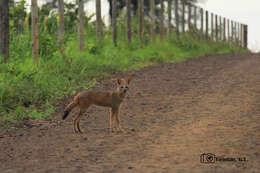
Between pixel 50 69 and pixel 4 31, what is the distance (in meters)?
1.70

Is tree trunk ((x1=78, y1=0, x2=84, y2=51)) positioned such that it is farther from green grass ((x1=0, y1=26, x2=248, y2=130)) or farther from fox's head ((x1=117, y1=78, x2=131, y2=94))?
fox's head ((x1=117, y1=78, x2=131, y2=94))

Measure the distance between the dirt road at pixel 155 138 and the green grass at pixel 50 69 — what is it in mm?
632

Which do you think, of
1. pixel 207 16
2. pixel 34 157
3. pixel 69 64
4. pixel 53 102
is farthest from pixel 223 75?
pixel 207 16

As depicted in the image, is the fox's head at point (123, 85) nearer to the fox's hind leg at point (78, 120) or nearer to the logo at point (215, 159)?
the fox's hind leg at point (78, 120)

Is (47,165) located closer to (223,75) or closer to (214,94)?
(214,94)

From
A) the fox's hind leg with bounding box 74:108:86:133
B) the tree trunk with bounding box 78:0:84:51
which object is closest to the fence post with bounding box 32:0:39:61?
the tree trunk with bounding box 78:0:84:51

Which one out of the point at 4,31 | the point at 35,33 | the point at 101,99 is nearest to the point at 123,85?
the point at 101,99

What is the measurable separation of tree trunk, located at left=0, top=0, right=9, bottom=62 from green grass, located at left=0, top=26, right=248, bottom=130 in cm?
34

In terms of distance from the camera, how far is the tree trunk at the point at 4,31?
39.9 feet

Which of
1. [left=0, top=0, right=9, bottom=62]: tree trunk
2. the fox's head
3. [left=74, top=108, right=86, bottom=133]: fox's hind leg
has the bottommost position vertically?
[left=74, top=108, right=86, bottom=133]: fox's hind leg

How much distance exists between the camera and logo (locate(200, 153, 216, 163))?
5.80m

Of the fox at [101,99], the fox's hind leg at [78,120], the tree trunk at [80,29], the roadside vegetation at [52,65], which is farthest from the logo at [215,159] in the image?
the tree trunk at [80,29]

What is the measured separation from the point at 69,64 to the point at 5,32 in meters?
2.38

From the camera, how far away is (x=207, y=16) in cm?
4250
